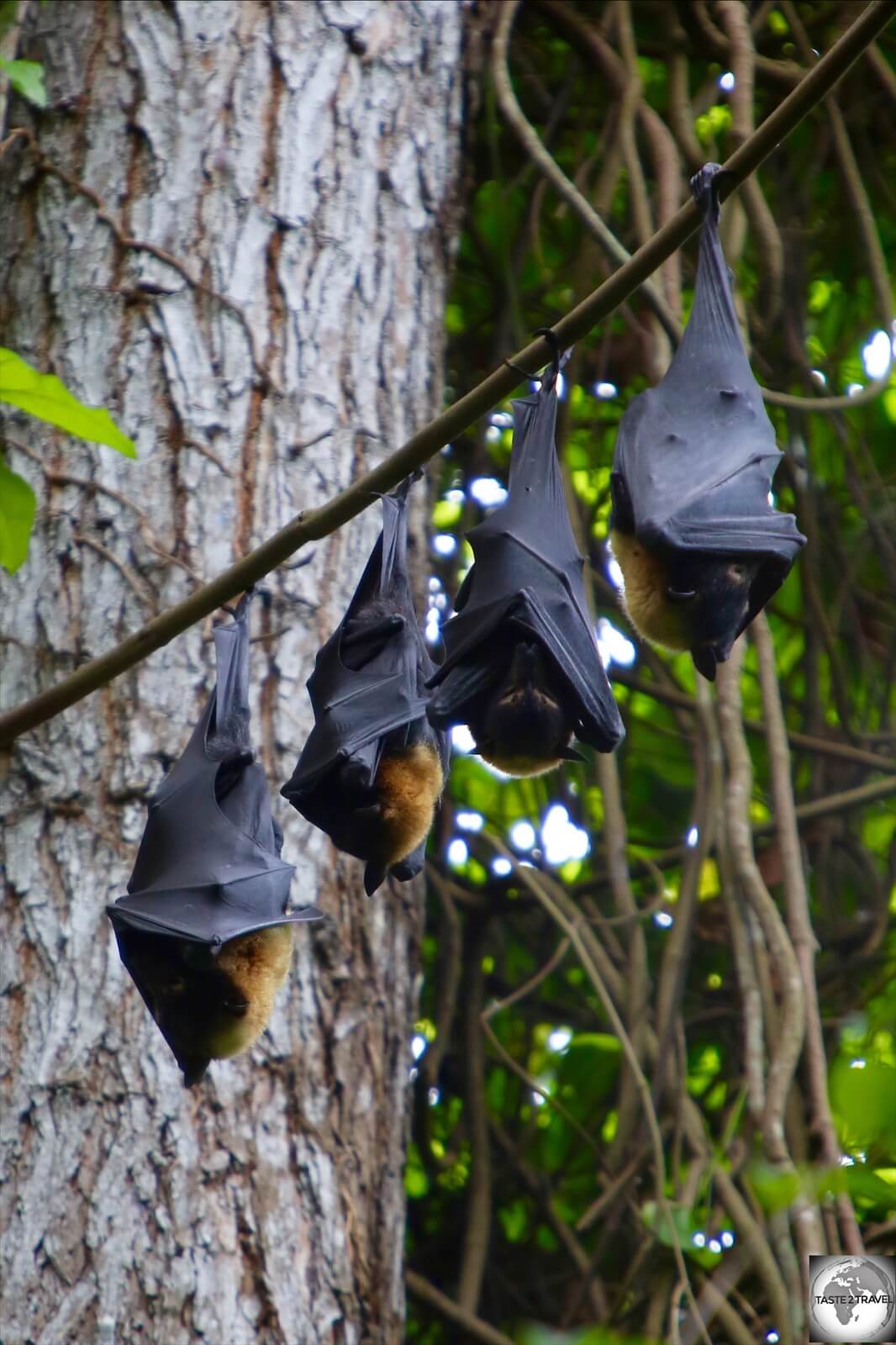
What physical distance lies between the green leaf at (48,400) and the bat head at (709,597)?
871 millimetres

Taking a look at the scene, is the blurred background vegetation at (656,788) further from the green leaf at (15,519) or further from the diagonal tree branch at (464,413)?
the diagonal tree branch at (464,413)

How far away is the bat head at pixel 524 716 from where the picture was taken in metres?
2.00

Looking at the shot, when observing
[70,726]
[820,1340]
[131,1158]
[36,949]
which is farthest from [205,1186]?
[820,1340]

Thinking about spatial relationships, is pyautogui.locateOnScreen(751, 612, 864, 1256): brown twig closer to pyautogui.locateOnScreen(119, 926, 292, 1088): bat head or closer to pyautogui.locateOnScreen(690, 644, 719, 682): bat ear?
pyautogui.locateOnScreen(119, 926, 292, 1088): bat head

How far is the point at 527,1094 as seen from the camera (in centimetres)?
489

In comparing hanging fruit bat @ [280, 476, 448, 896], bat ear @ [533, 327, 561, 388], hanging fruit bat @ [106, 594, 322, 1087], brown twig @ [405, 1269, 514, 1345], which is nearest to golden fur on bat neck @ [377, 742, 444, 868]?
hanging fruit bat @ [280, 476, 448, 896]

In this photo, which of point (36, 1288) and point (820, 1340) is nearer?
point (36, 1288)

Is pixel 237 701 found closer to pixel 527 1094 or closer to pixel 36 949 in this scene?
pixel 36 949

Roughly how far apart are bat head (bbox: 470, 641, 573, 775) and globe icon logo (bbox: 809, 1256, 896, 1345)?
5.92ft

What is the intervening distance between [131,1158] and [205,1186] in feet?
0.50

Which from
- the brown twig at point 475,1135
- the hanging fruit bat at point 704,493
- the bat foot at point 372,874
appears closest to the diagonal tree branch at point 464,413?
the hanging fruit bat at point 704,493

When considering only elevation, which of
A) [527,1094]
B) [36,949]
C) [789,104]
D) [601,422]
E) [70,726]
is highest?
[789,104]

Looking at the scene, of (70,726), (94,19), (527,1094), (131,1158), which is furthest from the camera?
(527,1094)

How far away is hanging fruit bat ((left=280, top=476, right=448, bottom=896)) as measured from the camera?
7.38 feet
